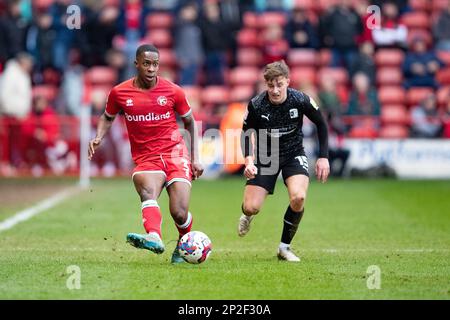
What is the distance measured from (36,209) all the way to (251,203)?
21.6ft

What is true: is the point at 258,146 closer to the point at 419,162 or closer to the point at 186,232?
the point at 186,232

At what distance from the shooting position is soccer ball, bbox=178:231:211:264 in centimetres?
1034

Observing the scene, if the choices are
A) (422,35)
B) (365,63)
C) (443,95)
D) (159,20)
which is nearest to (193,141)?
(365,63)

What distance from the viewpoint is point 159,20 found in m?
26.8

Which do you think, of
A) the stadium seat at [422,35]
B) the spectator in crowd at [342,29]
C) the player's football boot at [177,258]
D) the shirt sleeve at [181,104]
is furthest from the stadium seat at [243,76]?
the player's football boot at [177,258]

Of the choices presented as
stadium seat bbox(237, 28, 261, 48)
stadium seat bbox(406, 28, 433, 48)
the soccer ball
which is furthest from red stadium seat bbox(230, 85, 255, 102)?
the soccer ball

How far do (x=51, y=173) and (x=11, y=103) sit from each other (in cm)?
185

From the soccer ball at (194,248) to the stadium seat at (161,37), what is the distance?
1682cm

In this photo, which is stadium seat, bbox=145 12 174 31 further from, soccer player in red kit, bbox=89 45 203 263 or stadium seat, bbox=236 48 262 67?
soccer player in red kit, bbox=89 45 203 263

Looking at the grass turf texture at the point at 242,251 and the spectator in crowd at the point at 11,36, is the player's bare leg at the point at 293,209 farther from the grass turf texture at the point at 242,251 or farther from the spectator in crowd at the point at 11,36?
the spectator in crowd at the point at 11,36

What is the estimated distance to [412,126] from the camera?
76.8 ft

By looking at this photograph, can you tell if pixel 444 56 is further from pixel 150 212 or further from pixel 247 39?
pixel 150 212

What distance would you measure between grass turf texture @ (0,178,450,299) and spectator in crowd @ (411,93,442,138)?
3747mm
